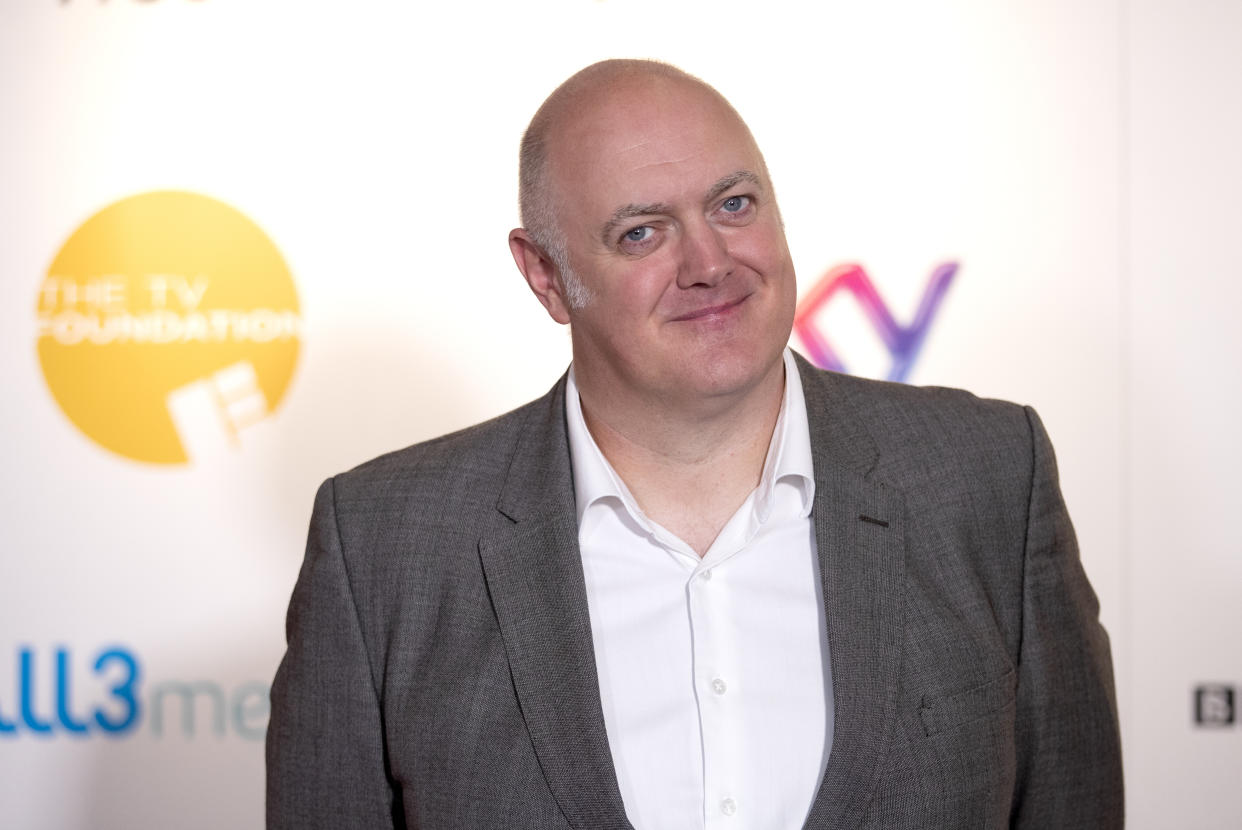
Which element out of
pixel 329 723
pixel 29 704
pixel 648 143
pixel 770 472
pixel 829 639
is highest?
pixel 648 143

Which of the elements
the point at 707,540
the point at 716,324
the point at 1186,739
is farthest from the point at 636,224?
the point at 1186,739

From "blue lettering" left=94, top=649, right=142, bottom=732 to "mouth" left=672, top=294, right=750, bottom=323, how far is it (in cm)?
226

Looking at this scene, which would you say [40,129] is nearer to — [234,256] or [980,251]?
[234,256]

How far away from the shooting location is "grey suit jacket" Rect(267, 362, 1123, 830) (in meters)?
1.57

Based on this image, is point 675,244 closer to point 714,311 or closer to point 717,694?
point 714,311

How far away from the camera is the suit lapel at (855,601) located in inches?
60.2

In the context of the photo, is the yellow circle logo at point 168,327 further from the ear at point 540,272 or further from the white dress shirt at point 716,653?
the white dress shirt at point 716,653

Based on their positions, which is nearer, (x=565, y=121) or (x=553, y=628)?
(x=553, y=628)

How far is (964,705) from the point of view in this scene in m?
1.59

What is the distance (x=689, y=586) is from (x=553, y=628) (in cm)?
19

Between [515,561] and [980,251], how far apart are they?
1.84 m

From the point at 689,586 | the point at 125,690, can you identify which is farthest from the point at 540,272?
the point at 125,690

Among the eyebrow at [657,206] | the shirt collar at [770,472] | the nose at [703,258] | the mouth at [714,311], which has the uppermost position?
the eyebrow at [657,206]

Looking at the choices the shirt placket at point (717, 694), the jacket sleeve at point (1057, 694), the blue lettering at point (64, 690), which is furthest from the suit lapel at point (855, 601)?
the blue lettering at point (64, 690)
